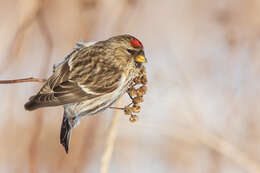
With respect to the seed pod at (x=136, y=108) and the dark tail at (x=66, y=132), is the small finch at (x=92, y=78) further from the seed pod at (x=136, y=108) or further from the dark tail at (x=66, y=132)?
the seed pod at (x=136, y=108)

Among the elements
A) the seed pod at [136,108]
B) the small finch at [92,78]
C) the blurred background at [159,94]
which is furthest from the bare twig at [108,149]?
the blurred background at [159,94]

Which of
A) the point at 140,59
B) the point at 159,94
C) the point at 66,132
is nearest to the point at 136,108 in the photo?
the point at 140,59

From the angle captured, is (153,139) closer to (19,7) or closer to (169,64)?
(169,64)

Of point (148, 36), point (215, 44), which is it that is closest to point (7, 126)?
point (148, 36)

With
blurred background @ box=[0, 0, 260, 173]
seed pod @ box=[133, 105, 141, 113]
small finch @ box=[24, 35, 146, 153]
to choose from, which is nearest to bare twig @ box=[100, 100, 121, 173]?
seed pod @ box=[133, 105, 141, 113]

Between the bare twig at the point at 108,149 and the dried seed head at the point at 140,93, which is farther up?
the dried seed head at the point at 140,93

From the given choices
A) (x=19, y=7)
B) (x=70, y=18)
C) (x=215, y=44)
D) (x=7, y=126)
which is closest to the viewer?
(x=19, y=7)
